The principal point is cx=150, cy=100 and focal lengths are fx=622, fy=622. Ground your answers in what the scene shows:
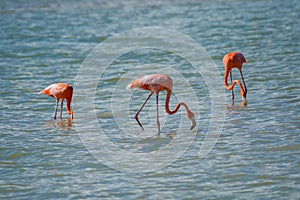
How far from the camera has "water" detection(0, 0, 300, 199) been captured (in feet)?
20.7

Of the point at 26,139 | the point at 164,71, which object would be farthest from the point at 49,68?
the point at 26,139

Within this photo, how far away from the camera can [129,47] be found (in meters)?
14.1

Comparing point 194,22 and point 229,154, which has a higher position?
point 194,22

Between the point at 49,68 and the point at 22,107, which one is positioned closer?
the point at 22,107

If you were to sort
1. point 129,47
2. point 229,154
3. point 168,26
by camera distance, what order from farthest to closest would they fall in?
point 168,26, point 129,47, point 229,154

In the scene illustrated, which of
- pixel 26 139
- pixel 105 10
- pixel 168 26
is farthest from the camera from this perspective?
pixel 105 10

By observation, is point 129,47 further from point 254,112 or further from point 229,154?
point 229,154

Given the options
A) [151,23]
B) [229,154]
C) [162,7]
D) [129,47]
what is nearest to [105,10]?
[162,7]

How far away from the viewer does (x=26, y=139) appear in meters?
7.92

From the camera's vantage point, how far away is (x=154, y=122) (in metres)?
8.59

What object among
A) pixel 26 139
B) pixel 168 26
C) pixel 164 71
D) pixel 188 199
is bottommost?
pixel 188 199

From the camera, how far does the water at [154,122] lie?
631 centimetres

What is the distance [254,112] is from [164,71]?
133 inches

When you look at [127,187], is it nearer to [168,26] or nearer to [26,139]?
[26,139]
